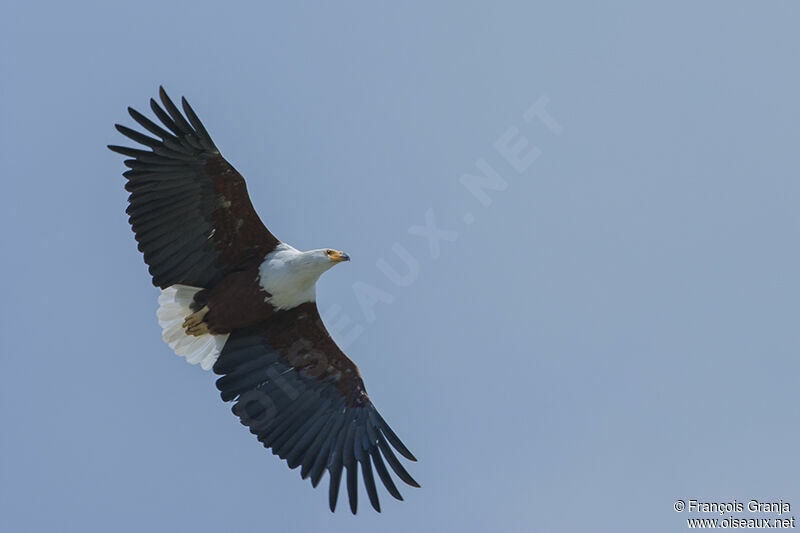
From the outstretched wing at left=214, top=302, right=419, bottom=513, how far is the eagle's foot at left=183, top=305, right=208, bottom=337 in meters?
0.42

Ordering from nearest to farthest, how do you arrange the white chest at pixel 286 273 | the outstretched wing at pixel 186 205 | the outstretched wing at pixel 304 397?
the outstretched wing at pixel 186 205
the white chest at pixel 286 273
the outstretched wing at pixel 304 397

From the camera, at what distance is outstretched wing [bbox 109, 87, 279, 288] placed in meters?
12.1

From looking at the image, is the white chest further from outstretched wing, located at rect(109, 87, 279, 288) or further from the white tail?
the white tail

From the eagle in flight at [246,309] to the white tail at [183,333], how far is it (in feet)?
0.04

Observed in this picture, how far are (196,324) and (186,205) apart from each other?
1462mm

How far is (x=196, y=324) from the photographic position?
12805 millimetres

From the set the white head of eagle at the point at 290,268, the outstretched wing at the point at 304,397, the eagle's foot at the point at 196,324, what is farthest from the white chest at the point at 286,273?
the eagle's foot at the point at 196,324

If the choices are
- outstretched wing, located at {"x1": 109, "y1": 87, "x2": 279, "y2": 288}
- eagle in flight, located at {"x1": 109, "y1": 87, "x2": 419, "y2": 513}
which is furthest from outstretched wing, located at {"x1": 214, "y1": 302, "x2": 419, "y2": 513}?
outstretched wing, located at {"x1": 109, "y1": 87, "x2": 279, "y2": 288}

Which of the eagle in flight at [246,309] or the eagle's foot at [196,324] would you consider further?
the eagle's foot at [196,324]

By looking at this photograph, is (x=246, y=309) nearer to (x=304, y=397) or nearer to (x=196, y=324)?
(x=196, y=324)

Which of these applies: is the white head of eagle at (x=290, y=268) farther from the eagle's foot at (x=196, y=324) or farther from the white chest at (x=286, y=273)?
Answer: the eagle's foot at (x=196, y=324)

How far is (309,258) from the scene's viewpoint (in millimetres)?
12547

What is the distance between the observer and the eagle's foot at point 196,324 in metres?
12.7

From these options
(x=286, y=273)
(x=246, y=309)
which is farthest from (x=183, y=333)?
(x=286, y=273)
